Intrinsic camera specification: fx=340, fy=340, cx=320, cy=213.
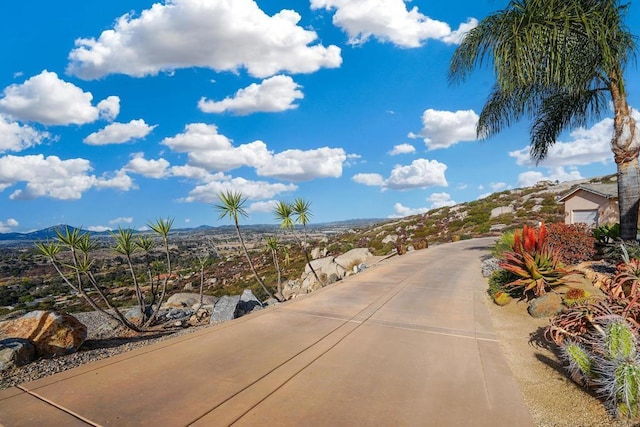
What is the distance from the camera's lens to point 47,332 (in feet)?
23.6

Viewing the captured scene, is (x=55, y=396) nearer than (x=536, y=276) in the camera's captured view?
Yes

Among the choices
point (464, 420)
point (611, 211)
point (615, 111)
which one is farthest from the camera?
point (611, 211)

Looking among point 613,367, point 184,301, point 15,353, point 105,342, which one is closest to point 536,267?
point 613,367

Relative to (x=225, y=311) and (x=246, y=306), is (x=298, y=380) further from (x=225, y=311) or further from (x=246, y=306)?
(x=246, y=306)

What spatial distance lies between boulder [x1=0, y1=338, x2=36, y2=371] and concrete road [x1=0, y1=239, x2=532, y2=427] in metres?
1.97

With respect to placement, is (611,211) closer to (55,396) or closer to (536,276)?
(536,276)

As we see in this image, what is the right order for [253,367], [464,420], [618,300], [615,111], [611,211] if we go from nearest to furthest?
[464,420]
[253,367]
[618,300]
[615,111]
[611,211]

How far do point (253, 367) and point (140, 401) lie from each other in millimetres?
1386

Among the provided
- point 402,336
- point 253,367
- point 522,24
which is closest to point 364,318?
point 402,336

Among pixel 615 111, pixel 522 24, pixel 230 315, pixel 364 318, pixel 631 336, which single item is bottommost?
pixel 230 315

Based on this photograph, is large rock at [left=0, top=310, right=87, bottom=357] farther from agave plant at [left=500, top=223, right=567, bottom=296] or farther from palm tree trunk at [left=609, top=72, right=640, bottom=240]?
palm tree trunk at [left=609, top=72, right=640, bottom=240]

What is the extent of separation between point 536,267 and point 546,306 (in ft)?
4.40

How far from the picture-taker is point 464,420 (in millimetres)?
3346

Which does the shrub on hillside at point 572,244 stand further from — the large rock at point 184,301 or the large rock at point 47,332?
the large rock at point 184,301
